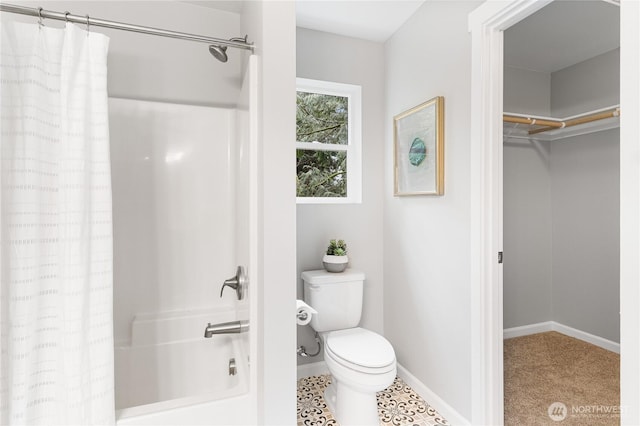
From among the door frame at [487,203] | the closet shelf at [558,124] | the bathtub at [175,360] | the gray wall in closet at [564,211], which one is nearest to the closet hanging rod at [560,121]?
the closet shelf at [558,124]

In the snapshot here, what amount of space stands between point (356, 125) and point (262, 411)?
6.37ft

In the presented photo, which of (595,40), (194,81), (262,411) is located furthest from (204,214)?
(595,40)

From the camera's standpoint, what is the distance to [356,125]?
248cm

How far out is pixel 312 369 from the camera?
2.33 m

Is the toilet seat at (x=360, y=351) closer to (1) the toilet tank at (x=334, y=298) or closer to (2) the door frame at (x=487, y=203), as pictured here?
(1) the toilet tank at (x=334, y=298)

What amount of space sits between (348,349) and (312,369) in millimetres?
681

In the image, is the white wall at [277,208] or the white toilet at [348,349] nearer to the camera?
the white wall at [277,208]

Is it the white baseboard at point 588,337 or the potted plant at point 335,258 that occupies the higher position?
the potted plant at point 335,258

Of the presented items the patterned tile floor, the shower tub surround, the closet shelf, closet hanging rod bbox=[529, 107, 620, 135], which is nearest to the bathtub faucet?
the shower tub surround

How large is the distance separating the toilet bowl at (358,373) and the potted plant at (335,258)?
17.1 inches

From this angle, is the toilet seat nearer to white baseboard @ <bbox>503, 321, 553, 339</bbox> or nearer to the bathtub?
the bathtub

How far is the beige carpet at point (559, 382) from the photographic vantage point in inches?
74.1

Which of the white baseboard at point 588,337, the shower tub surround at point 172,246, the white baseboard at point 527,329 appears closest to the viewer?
the shower tub surround at point 172,246

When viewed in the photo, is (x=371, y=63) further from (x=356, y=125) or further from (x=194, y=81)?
(x=194, y=81)
